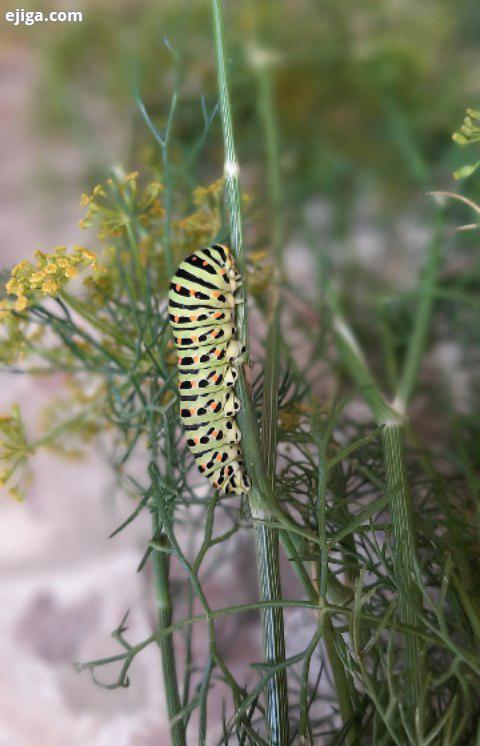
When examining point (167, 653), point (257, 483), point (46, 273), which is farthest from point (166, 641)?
point (46, 273)

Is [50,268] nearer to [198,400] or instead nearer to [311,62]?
[198,400]

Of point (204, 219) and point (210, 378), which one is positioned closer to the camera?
point (210, 378)

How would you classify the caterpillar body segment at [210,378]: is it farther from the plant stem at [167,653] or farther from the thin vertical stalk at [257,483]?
the plant stem at [167,653]

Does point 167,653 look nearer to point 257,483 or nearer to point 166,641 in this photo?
point 166,641

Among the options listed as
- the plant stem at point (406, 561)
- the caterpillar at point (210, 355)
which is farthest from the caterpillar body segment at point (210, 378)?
the plant stem at point (406, 561)

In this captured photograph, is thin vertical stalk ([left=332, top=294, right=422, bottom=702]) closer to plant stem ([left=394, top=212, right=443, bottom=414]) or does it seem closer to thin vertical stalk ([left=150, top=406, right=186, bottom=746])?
plant stem ([left=394, top=212, right=443, bottom=414])

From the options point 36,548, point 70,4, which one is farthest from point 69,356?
point 70,4
